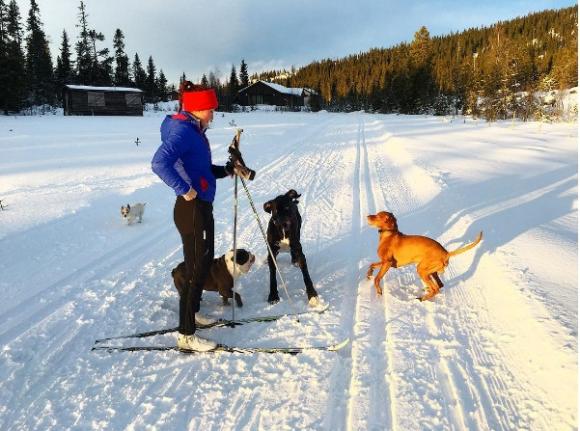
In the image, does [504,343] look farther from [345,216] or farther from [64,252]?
[64,252]

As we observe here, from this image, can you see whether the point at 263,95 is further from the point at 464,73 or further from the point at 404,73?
the point at 464,73

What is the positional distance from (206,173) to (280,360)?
5.15 feet

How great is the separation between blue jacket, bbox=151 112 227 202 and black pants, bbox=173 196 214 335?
0.38ft

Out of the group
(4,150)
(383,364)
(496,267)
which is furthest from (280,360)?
(4,150)

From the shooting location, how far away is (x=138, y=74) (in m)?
A: 60.9

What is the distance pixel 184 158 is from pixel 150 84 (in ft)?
207

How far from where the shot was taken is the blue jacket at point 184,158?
2732 millimetres

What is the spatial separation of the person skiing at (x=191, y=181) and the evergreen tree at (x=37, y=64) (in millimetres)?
49034

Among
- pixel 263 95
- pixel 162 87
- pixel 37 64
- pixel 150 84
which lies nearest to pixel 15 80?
pixel 37 64

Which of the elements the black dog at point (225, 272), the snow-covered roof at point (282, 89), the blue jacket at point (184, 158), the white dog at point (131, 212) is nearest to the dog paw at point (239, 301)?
the black dog at point (225, 272)

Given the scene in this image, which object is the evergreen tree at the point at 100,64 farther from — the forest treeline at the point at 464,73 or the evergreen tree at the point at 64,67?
the forest treeline at the point at 464,73

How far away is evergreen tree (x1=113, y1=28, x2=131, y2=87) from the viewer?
2093 inches

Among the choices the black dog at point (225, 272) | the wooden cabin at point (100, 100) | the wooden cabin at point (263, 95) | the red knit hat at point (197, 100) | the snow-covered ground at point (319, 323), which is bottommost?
the snow-covered ground at point (319, 323)

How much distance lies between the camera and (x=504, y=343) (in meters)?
3.09
